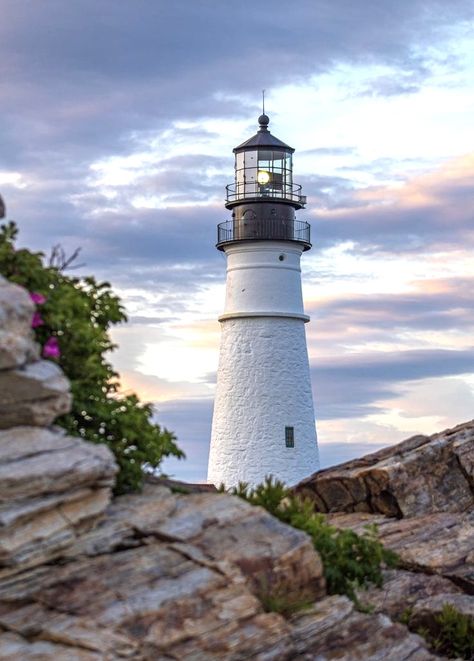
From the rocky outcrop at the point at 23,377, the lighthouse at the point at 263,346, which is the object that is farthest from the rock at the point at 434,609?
the lighthouse at the point at 263,346

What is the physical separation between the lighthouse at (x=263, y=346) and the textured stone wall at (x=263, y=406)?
0.04 m

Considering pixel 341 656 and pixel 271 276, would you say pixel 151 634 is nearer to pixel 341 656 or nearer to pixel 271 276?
pixel 341 656

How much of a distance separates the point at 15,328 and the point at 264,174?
32215 millimetres

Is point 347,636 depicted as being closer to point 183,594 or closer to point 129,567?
point 183,594

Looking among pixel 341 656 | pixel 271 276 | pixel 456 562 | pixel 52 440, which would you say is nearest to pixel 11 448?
pixel 52 440

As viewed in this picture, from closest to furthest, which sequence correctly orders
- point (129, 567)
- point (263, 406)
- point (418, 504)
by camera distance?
point (129, 567), point (418, 504), point (263, 406)

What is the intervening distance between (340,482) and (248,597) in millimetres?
9254

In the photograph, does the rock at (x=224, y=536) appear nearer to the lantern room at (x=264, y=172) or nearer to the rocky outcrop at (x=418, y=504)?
the rocky outcrop at (x=418, y=504)

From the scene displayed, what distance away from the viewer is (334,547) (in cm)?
1845

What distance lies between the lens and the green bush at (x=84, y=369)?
16906mm

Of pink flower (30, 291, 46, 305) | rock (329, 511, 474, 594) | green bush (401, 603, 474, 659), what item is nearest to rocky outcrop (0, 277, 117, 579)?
pink flower (30, 291, 46, 305)

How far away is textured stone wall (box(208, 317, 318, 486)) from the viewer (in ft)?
143

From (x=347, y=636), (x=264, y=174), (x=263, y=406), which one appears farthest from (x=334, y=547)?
(x=264, y=174)

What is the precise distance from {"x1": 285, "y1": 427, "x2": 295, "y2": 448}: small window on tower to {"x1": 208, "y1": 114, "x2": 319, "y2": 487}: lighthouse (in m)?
0.04
